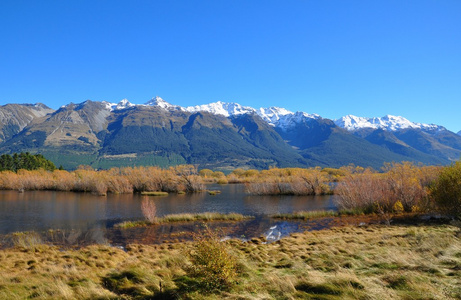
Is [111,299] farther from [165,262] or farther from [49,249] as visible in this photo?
[49,249]

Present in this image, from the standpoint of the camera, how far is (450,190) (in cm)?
2669

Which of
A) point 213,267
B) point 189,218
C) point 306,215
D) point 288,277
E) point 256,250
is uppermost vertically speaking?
point 213,267

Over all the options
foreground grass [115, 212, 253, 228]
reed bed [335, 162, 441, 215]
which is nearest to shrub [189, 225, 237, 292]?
foreground grass [115, 212, 253, 228]

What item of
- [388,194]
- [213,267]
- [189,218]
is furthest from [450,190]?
[189,218]

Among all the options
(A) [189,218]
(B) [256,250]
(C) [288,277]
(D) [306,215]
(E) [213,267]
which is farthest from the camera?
(D) [306,215]

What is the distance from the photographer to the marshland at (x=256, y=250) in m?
9.88

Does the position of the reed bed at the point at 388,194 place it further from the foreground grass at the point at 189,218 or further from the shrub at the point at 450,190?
the foreground grass at the point at 189,218

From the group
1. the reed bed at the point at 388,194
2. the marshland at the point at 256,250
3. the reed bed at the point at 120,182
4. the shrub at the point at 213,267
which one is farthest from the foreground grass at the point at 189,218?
the reed bed at the point at 120,182

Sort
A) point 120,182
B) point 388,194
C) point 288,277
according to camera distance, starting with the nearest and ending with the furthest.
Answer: point 288,277
point 388,194
point 120,182

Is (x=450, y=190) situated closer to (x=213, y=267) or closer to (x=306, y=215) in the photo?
(x=306, y=215)

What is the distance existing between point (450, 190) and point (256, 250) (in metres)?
20.1

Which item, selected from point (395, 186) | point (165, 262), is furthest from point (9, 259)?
point (395, 186)

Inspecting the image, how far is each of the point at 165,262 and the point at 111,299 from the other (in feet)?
19.9

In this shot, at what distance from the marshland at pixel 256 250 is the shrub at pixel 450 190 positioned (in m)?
0.10
